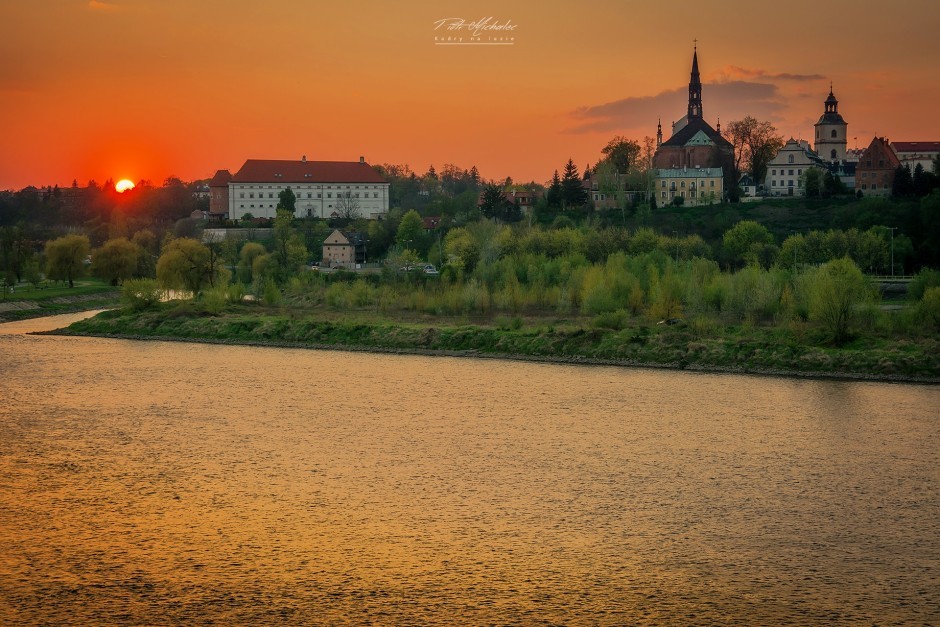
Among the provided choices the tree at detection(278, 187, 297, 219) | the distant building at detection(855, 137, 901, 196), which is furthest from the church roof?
the tree at detection(278, 187, 297, 219)

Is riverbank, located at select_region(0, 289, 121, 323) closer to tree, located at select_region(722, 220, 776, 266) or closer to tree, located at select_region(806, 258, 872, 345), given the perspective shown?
tree, located at select_region(722, 220, 776, 266)

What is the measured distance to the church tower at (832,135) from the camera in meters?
97.1

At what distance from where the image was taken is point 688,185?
81.9 metres

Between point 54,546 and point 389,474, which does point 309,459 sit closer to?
point 389,474

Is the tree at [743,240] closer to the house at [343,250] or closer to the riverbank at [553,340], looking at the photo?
the riverbank at [553,340]

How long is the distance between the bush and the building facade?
4680 centimetres

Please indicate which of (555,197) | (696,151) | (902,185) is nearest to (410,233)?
(555,197)

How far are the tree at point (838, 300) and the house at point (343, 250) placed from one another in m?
44.0

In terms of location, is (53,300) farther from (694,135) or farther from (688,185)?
(694,135)

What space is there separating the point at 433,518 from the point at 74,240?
51092 mm

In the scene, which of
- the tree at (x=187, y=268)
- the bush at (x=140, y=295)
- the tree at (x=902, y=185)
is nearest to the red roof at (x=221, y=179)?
the tree at (x=187, y=268)

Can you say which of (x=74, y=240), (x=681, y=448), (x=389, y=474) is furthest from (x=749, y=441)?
(x=74, y=240)

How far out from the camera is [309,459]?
1722cm

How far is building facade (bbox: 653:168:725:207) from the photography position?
266 ft
